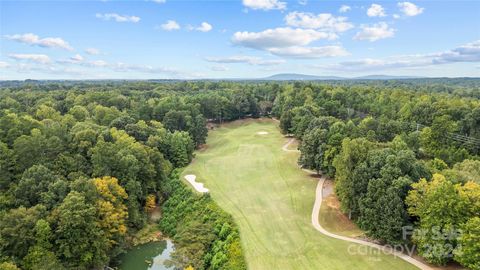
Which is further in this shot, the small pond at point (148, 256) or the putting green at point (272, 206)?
the small pond at point (148, 256)

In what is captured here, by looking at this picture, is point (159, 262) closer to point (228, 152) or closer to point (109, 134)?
point (109, 134)

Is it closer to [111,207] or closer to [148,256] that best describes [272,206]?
[148,256]

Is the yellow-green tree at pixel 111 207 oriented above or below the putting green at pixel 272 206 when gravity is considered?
above

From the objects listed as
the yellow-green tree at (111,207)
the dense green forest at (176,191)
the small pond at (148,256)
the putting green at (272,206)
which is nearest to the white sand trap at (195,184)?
the putting green at (272,206)

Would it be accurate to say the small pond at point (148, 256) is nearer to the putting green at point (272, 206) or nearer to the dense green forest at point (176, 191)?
the dense green forest at point (176, 191)

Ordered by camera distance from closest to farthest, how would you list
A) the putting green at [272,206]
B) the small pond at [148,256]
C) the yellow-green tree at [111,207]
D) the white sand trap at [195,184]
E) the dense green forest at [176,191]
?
1. the dense green forest at [176,191]
2. the putting green at [272,206]
3. the yellow-green tree at [111,207]
4. the small pond at [148,256]
5. the white sand trap at [195,184]

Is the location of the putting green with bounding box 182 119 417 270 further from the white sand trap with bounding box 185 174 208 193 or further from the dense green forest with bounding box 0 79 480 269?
the dense green forest with bounding box 0 79 480 269
